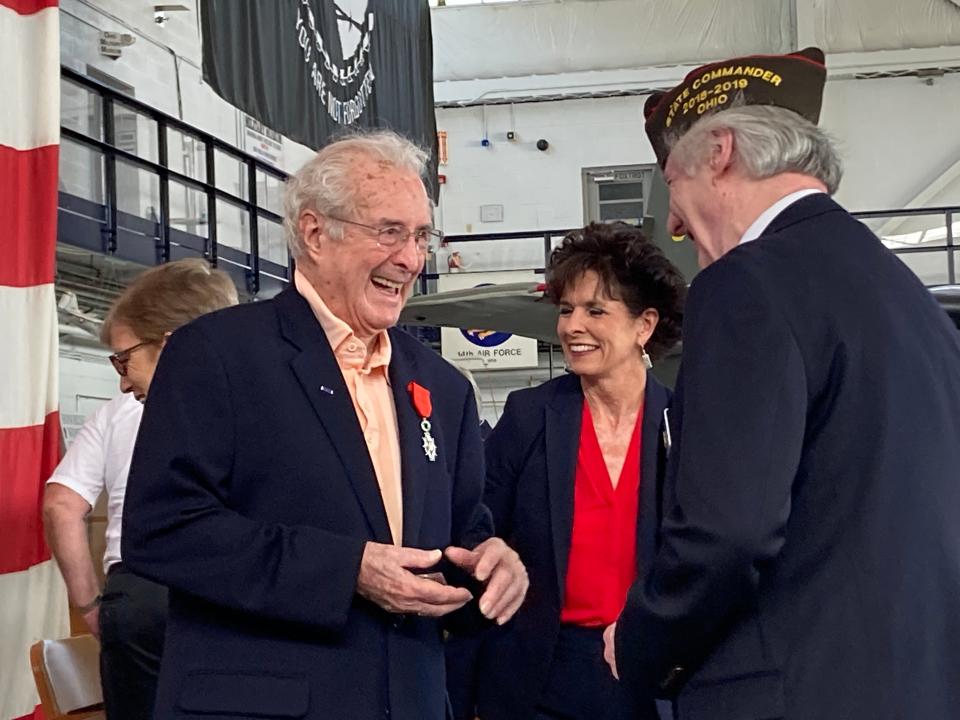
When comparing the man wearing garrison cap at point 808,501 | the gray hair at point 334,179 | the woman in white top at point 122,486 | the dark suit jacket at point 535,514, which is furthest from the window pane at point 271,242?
the man wearing garrison cap at point 808,501

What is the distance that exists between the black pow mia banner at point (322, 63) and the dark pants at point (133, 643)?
2617 millimetres

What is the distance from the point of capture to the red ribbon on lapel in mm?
2006

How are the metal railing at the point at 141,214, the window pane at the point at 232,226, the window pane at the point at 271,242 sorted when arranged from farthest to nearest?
the window pane at the point at 271,242 < the window pane at the point at 232,226 < the metal railing at the point at 141,214

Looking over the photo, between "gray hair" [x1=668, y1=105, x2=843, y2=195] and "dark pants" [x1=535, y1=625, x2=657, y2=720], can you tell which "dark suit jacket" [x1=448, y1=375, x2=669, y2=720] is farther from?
"gray hair" [x1=668, y1=105, x2=843, y2=195]

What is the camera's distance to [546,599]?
2463 mm

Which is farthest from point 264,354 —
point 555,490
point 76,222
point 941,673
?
point 76,222

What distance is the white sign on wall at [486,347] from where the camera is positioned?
13.8 metres

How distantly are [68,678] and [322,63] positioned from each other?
4.54 meters

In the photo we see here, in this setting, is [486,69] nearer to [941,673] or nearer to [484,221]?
[484,221]

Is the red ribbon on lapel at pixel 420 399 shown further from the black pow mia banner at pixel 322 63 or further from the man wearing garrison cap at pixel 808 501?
the black pow mia banner at pixel 322 63

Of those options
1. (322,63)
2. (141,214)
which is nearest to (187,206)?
(141,214)

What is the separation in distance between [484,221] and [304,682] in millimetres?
13649

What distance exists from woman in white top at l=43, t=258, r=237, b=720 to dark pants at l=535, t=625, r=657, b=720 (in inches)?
30.0

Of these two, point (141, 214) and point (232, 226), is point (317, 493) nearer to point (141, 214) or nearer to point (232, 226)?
point (141, 214)
